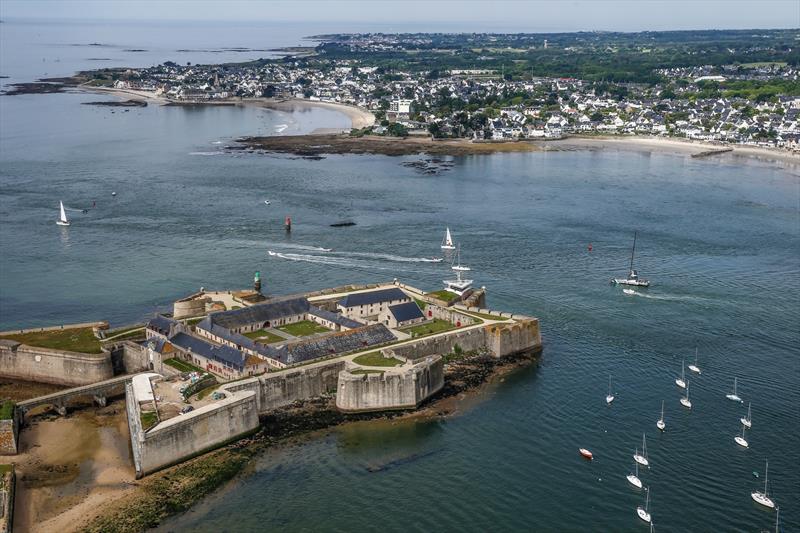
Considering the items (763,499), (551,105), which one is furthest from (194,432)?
(551,105)

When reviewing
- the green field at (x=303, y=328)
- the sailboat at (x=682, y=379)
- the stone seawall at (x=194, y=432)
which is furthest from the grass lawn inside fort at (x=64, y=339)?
the sailboat at (x=682, y=379)

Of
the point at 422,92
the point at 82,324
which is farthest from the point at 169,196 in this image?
the point at 422,92

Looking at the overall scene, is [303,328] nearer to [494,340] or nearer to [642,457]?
[494,340]

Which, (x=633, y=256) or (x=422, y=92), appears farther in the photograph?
(x=422, y=92)

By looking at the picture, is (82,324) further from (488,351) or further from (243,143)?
(243,143)

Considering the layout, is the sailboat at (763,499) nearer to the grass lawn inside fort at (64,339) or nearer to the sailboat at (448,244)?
the grass lawn inside fort at (64,339)
